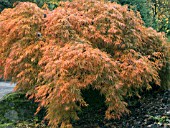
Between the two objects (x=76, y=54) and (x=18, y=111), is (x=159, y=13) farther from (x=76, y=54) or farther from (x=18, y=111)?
(x=76, y=54)

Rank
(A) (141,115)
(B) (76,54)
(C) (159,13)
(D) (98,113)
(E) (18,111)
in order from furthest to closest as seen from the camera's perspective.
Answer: (C) (159,13)
(E) (18,111)
(D) (98,113)
(A) (141,115)
(B) (76,54)

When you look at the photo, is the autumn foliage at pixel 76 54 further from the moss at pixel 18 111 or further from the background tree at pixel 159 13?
the background tree at pixel 159 13

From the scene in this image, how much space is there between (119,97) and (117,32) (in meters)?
1.17

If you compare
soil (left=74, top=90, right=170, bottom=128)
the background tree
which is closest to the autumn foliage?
soil (left=74, top=90, right=170, bottom=128)

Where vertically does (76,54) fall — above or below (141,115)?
above

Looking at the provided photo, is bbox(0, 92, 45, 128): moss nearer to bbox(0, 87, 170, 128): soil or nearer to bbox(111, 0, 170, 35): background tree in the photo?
bbox(0, 87, 170, 128): soil

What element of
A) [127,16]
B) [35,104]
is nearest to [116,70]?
[127,16]

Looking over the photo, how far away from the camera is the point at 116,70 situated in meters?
3.85

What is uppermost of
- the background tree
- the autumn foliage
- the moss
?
the background tree

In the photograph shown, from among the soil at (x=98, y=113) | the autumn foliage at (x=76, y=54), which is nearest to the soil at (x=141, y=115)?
the soil at (x=98, y=113)

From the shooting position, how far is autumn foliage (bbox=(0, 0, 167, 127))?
365cm

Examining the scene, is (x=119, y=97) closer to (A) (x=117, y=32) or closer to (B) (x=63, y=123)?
(B) (x=63, y=123)

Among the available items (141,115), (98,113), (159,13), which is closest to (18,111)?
(98,113)

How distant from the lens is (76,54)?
367 centimetres
